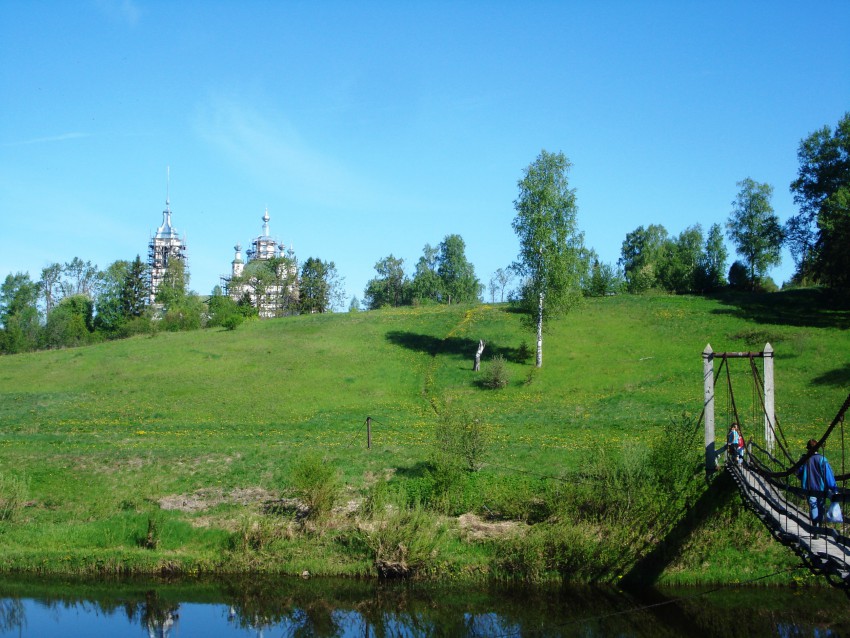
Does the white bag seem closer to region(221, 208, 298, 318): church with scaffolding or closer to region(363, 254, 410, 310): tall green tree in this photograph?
region(221, 208, 298, 318): church with scaffolding

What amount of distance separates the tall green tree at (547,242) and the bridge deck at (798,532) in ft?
121

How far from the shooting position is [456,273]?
13250cm

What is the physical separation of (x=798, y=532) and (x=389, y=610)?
1042 centimetres

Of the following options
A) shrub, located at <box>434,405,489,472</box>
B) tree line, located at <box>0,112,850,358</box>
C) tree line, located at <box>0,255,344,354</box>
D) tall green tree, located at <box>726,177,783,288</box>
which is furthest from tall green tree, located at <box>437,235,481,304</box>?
shrub, located at <box>434,405,489,472</box>

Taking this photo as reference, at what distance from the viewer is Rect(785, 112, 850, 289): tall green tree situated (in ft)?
202

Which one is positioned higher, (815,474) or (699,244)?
(699,244)

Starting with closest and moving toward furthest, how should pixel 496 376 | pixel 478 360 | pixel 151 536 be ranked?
pixel 151 536
pixel 496 376
pixel 478 360

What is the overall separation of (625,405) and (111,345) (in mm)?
49766

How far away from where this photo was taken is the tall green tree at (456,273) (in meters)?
130

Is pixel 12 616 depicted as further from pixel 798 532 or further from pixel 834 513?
pixel 834 513

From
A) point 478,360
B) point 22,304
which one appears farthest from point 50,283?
point 478,360

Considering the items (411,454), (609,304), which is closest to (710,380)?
(411,454)

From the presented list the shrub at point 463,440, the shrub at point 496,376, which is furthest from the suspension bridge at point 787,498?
the shrub at point 496,376

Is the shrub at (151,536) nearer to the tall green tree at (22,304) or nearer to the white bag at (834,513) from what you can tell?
the white bag at (834,513)
